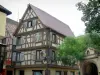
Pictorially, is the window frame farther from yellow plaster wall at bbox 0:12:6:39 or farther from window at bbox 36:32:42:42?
yellow plaster wall at bbox 0:12:6:39

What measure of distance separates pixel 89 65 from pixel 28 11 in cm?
1489

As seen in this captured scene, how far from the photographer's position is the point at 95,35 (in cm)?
1702

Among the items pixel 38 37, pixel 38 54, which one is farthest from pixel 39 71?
pixel 38 37

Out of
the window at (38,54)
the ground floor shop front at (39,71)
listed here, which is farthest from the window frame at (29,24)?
the ground floor shop front at (39,71)

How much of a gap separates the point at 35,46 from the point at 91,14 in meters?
13.3

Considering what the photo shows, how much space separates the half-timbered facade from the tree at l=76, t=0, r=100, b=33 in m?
10.7

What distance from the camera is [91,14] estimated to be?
14852 mm

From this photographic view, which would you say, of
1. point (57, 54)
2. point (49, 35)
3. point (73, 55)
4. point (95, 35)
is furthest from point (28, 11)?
point (95, 35)

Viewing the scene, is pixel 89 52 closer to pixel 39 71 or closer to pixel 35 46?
pixel 39 71

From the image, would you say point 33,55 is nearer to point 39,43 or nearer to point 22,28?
point 39,43

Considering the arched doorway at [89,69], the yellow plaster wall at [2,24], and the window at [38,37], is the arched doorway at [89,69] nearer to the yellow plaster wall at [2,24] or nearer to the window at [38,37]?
the window at [38,37]

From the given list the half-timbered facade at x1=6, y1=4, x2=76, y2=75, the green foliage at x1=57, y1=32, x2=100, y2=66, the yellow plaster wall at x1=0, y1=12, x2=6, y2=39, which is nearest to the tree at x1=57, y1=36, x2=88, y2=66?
the green foliage at x1=57, y1=32, x2=100, y2=66

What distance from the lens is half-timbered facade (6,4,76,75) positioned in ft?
83.7

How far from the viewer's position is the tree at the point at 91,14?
14.3 metres
